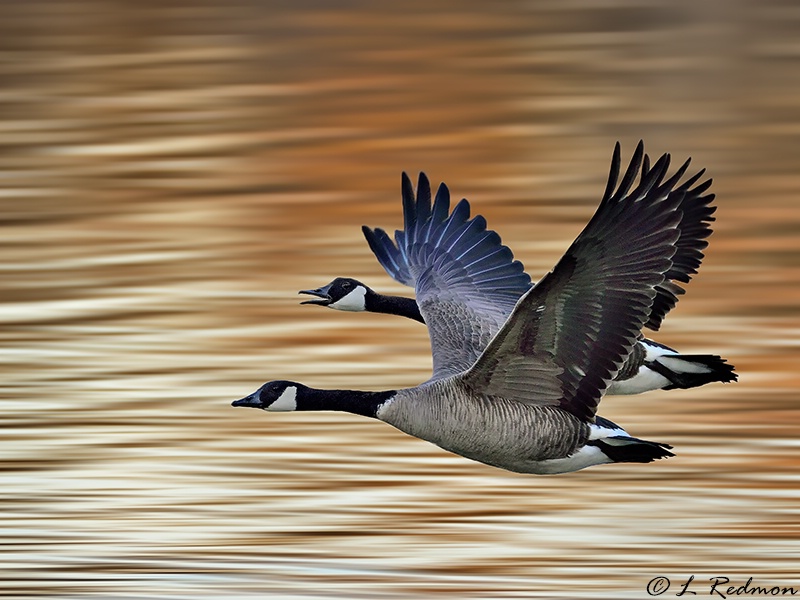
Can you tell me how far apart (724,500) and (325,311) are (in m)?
4.95

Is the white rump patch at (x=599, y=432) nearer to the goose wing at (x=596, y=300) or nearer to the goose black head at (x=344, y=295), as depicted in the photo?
the goose wing at (x=596, y=300)

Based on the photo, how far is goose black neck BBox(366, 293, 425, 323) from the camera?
36.9 ft

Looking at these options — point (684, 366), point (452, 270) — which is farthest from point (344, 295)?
point (684, 366)

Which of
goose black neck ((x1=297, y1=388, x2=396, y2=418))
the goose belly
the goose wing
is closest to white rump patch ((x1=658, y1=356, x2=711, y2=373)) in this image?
the goose belly

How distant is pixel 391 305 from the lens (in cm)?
1132

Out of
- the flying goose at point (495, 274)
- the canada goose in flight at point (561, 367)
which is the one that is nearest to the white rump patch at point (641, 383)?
the flying goose at point (495, 274)

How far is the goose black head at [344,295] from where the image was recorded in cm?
1101

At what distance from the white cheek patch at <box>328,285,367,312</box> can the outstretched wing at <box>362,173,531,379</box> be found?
553mm

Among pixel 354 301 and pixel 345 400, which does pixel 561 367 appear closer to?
pixel 345 400

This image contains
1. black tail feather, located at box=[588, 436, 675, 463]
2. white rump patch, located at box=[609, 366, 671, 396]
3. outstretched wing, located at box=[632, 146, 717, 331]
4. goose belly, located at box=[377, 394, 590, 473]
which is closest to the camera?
goose belly, located at box=[377, 394, 590, 473]

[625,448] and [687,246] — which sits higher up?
[687,246]

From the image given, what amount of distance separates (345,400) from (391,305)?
9.62 feet

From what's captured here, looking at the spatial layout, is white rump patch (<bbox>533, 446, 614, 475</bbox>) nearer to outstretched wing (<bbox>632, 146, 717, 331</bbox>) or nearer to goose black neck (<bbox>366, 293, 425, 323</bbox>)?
outstretched wing (<bbox>632, 146, 717, 331</bbox>)

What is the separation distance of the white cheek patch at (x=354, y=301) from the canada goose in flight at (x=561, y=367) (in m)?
2.05
